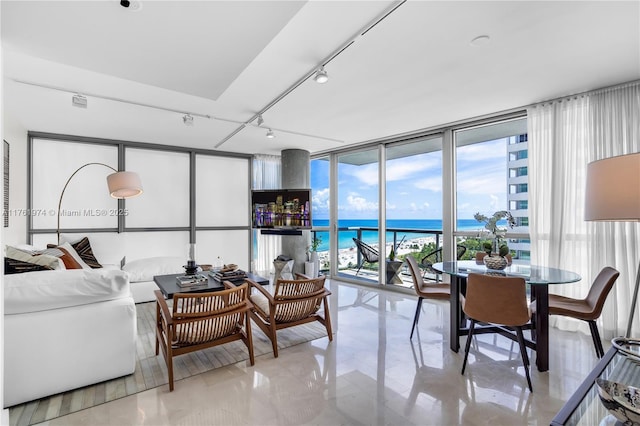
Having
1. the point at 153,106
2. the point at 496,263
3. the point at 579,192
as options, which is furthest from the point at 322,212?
the point at 579,192

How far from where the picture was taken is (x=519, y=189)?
13.1 feet

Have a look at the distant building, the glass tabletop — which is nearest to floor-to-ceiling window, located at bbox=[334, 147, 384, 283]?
the distant building

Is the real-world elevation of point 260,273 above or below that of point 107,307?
below

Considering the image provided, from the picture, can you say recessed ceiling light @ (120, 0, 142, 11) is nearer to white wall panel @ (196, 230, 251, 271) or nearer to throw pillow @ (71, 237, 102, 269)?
throw pillow @ (71, 237, 102, 269)

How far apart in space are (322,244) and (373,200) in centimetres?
151

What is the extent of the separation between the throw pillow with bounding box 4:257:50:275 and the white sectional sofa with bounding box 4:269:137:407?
284 mm

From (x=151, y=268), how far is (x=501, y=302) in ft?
14.9

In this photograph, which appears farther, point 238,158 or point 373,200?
point 238,158

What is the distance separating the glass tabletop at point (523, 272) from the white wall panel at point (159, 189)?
4.92m

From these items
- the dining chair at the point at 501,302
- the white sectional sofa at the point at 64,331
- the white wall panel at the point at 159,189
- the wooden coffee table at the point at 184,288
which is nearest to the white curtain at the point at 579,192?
the dining chair at the point at 501,302

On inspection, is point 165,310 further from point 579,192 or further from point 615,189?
point 579,192

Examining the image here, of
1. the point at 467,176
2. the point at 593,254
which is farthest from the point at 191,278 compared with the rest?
the point at 593,254

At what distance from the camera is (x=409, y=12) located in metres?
2.02

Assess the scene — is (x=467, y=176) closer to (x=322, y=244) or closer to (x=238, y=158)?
(x=322, y=244)
